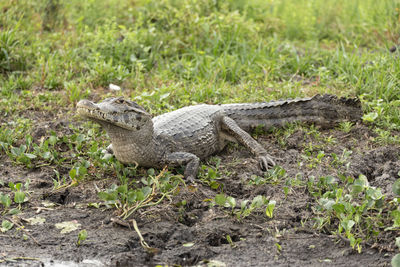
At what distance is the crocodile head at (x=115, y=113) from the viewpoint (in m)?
4.17

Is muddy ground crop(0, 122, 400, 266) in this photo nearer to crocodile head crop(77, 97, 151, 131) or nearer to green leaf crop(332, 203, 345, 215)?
green leaf crop(332, 203, 345, 215)

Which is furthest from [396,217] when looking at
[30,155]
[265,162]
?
[30,155]

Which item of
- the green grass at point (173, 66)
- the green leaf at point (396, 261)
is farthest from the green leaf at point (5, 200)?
the green leaf at point (396, 261)

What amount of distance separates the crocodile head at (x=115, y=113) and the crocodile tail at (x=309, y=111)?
59.1 inches

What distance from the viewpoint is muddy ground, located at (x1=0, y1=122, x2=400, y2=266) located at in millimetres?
3434

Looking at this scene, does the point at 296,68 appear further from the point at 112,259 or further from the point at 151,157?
the point at 112,259

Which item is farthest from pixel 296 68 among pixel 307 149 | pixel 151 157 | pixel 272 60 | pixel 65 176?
pixel 65 176

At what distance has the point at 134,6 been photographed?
9492 mm

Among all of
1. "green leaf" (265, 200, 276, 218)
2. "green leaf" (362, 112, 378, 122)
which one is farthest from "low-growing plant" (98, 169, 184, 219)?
"green leaf" (362, 112, 378, 122)

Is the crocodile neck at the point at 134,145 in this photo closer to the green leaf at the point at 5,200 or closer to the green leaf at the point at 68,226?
the green leaf at the point at 68,226

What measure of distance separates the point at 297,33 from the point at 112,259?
263 inches

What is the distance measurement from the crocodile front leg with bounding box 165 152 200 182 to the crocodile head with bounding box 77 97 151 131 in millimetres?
412

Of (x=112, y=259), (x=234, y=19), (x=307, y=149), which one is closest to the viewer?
(x=112, y=259)

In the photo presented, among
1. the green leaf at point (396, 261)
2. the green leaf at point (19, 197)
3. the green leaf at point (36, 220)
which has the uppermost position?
the green leaf at point (396, 261)
